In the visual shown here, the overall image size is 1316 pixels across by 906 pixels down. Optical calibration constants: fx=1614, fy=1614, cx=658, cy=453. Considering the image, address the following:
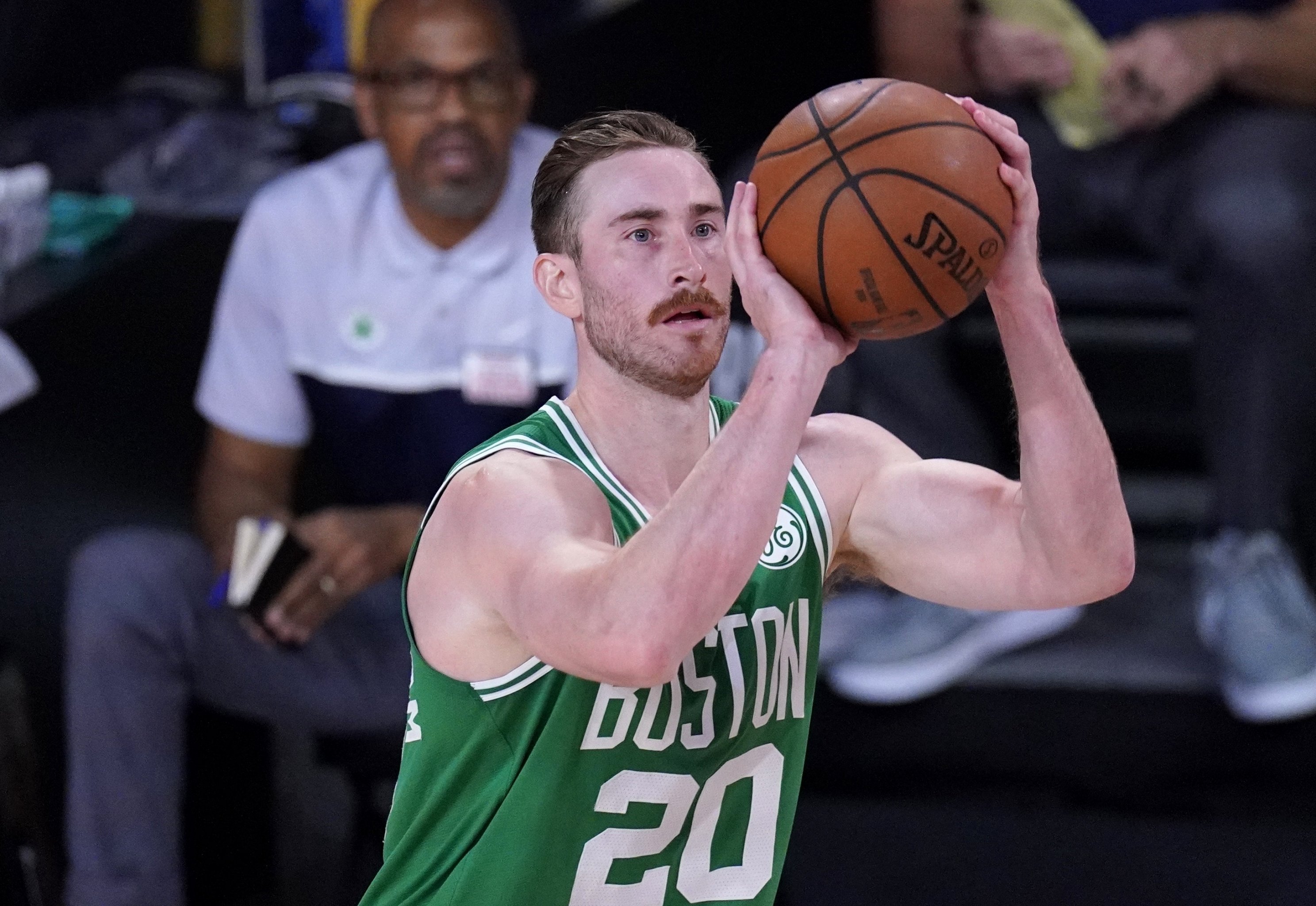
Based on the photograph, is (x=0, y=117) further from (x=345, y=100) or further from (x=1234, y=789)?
(x=1234, y=789)

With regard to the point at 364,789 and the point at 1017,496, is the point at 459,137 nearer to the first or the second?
the point at 364,789

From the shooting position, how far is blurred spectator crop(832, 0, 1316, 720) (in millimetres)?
3252

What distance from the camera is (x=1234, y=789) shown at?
3.33 meters

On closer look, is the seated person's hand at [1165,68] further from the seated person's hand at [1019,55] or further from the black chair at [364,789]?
the black chair at [364,789]

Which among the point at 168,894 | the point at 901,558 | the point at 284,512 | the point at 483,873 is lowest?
the point at 168,894

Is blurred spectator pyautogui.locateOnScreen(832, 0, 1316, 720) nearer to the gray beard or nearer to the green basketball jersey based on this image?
the gray beard

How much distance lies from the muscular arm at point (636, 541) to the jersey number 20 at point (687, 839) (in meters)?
0.25

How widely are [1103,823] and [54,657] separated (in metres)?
2.27

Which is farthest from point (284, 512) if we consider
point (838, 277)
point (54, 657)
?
point (838, 277)

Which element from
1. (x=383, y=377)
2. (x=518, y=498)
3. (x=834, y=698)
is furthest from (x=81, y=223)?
(x=518, y=498)

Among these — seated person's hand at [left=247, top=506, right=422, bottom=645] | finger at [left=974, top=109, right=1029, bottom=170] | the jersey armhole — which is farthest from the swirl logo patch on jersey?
seated person's hand at [left=247, top=506, right=422, bottom=645]

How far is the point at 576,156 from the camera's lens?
191 centimetres

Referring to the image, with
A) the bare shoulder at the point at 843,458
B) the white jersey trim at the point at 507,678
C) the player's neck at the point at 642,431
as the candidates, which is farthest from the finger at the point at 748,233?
the white jersey trim at the point at 507,678

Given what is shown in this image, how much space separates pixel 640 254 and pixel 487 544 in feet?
1.25
